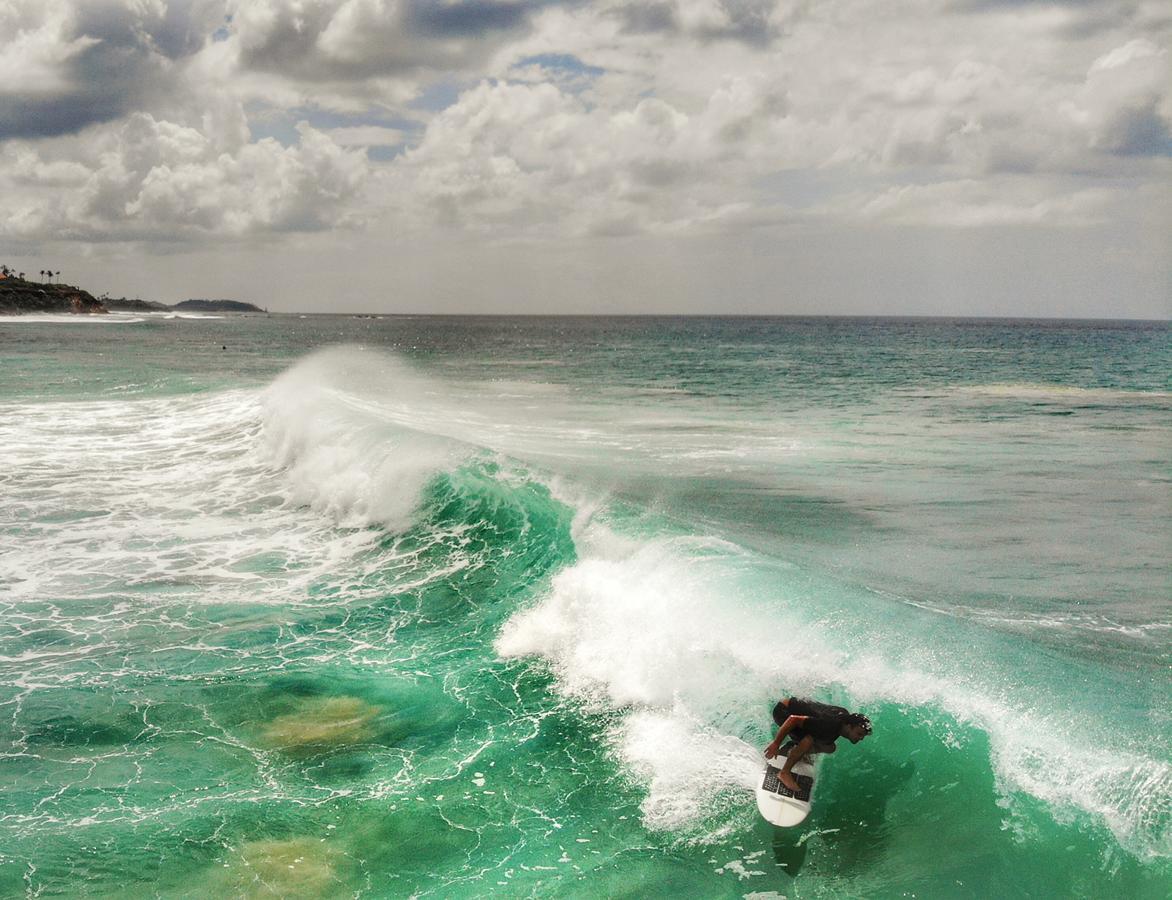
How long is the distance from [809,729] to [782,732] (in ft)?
0.93

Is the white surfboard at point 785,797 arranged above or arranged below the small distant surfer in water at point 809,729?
below

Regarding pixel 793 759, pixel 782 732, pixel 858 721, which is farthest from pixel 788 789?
pixel 858 721

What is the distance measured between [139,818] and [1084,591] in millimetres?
14319

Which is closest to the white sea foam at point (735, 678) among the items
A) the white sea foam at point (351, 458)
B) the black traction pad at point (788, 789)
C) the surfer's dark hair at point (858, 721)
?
the black traction pad at point (788, 789)

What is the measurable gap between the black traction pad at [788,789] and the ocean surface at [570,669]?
0.34 metres

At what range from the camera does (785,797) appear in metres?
8.27

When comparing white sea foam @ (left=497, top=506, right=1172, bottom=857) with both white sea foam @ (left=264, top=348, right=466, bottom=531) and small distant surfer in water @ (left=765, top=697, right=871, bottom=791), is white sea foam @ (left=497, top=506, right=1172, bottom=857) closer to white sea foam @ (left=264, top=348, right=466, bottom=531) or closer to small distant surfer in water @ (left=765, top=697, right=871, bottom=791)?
small distant surfer in water @ (left=765, top=697, right=871, bottom=791)

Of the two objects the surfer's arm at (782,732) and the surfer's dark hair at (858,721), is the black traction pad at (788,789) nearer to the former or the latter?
the surfer's arm at (782,732)

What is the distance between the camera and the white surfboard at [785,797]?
26.7 feet

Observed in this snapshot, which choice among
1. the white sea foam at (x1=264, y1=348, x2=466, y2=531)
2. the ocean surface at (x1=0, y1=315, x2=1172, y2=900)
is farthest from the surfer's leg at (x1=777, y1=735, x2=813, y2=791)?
the white sea foam at (x1=264, y1=348, x2=466, y2=531)

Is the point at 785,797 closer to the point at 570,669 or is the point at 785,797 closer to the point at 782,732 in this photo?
the point at 782,732

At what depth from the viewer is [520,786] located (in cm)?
925

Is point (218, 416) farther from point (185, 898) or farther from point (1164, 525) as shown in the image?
point (1164, 525)

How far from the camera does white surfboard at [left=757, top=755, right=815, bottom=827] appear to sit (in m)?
8.15
